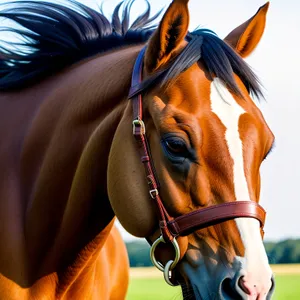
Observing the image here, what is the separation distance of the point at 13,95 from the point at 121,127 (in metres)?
1.43

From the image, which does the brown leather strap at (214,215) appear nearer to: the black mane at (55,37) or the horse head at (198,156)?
the horse head at (198,156)

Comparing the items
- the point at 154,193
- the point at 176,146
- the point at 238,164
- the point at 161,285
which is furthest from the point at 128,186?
the point at 161,285

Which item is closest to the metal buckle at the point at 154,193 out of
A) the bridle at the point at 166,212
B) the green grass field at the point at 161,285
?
the bridle at the point at 166,212

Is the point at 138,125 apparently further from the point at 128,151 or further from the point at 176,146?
the point at 176,146

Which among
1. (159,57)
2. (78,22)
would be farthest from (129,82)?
(78,22)

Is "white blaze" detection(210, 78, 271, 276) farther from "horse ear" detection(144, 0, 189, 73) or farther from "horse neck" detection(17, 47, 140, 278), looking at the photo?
"horse neck" detection(17, 47, 140, 278)

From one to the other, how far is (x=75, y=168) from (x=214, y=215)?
1.41m

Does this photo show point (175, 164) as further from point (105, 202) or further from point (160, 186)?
point (105, 202)

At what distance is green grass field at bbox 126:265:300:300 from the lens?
22625 mm

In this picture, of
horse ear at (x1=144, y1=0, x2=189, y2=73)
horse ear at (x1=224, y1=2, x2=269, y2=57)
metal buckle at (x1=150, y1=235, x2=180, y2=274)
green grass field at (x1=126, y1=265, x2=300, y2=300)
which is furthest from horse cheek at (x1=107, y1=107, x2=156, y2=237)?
green grass field at (x1=126, y1=265, x2=300, y2=300)

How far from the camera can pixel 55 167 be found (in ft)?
16.1

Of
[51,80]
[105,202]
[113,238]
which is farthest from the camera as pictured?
[113,238]

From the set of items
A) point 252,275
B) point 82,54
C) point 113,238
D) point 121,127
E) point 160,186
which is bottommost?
point 113,238

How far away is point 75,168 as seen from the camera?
4.86 m
